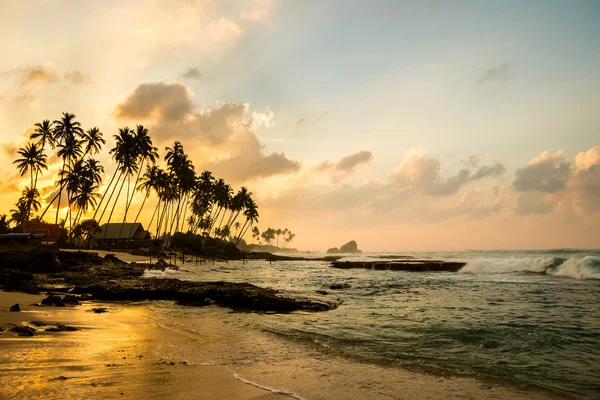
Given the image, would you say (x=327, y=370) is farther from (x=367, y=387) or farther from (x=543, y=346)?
(x=543, y=346)

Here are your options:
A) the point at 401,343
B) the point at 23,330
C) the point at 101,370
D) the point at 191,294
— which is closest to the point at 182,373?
the point at 101,370

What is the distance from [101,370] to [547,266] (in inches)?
1730

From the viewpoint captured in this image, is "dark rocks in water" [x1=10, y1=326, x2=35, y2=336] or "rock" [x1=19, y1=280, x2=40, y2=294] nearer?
"dark rocks in water" [x1=10, y1=326, x2=35, y2=336]

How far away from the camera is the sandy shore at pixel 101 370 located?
14.8ft

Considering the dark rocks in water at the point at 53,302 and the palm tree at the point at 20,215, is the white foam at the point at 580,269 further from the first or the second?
the palm tree at the point at 20,215

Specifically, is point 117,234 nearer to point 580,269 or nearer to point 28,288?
point 28,288

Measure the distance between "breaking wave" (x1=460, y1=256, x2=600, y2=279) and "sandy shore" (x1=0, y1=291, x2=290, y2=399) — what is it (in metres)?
35.3

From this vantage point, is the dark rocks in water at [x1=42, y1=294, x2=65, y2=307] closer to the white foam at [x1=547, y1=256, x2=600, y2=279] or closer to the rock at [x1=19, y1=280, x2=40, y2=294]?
the rock at [x1=19, y1=280, x2=40, y2=294]

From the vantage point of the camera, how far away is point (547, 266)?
1458 inches

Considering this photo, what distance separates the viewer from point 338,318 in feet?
39.5

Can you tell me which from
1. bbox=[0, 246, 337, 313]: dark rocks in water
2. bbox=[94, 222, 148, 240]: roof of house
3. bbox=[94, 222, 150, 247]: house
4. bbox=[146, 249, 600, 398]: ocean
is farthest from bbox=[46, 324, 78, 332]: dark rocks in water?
bbox=[94, 222, 148, 240]: roof of house

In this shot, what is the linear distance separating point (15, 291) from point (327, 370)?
14.5 m

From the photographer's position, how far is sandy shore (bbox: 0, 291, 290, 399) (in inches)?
178

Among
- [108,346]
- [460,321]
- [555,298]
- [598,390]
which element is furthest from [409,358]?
[555,298]
